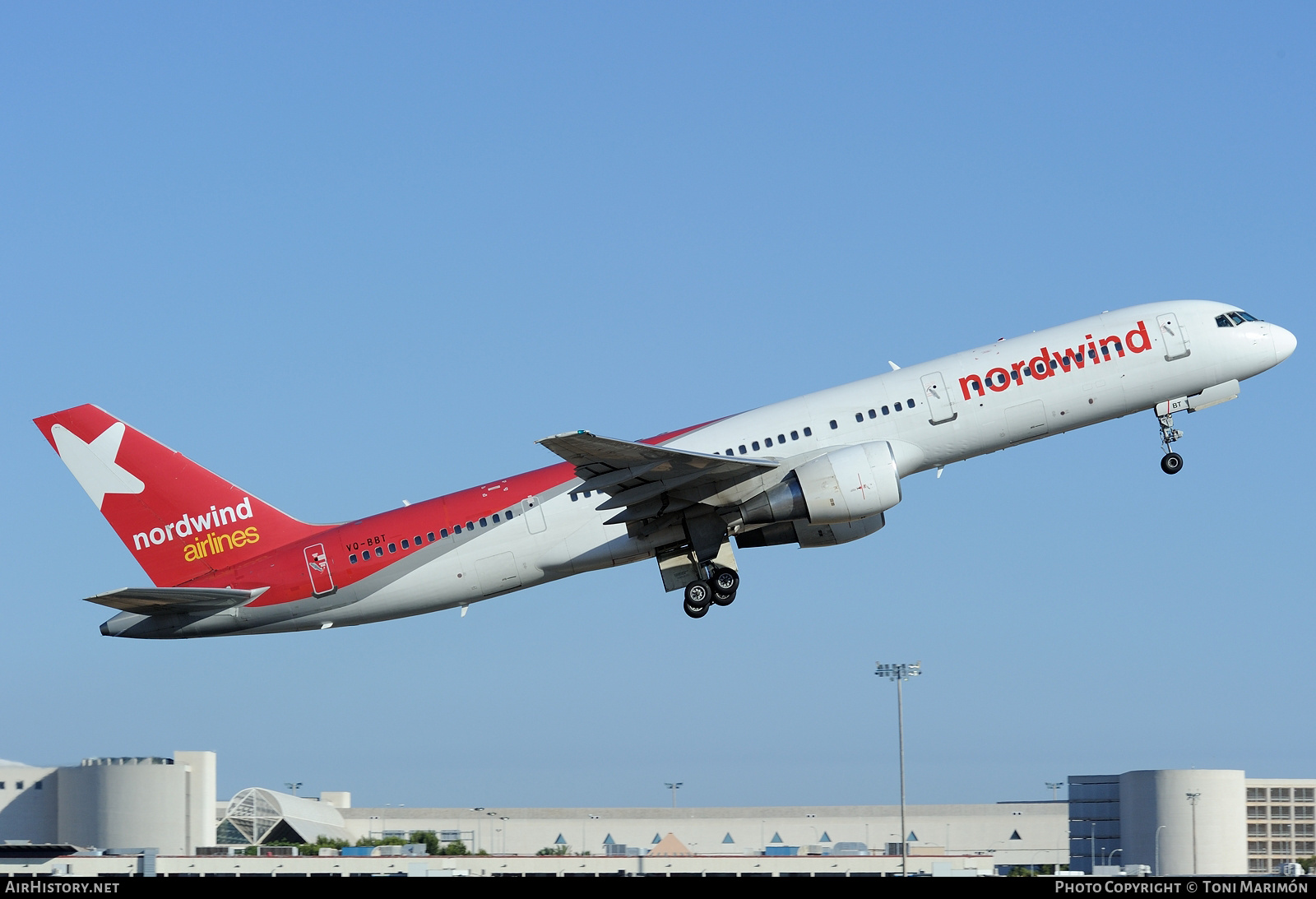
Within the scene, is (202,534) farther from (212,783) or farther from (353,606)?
(212,783)

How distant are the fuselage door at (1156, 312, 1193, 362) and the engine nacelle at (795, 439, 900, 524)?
8.96 meters

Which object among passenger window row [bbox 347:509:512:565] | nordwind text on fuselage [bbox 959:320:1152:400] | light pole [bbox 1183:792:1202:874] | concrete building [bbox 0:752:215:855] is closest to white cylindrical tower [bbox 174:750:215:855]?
concrete building [bbox 0:752:215:855]

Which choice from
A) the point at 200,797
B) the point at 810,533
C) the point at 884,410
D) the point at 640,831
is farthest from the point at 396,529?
the point at 640,831

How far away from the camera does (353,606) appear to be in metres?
42.2

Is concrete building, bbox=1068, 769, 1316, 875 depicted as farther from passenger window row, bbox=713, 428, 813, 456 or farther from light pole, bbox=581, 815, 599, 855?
passenger window row, bbox=713, 428, 813, 456

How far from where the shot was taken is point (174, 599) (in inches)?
1625

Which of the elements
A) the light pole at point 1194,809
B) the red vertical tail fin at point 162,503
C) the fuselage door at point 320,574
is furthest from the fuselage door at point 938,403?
the light pole at point 1194,809

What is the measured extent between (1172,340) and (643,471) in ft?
52.0

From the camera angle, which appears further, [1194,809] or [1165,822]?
[1165,822]

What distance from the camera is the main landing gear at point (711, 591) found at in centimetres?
4200

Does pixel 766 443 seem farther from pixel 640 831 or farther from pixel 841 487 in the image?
pixel 640 831

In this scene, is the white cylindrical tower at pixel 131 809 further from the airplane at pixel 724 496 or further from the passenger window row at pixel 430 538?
the passenger window row at pixel 430 538

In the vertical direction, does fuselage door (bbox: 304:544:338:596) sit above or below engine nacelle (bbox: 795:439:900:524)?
below

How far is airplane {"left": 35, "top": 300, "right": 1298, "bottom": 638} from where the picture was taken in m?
40.9
